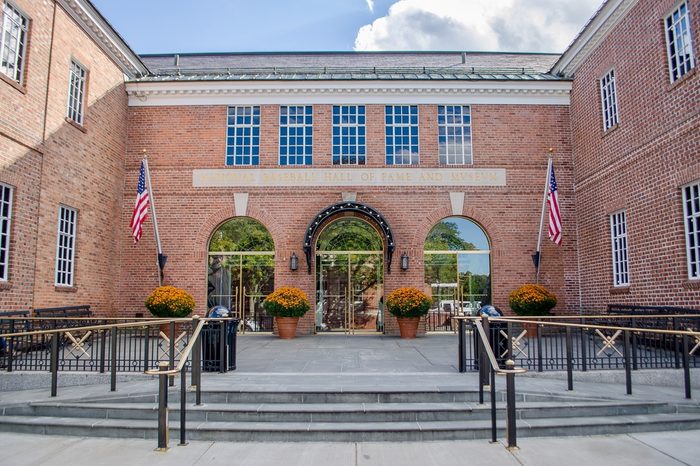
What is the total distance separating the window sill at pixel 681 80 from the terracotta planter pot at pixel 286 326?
10516 millimetres

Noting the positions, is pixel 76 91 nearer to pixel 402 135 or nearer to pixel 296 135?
pixel 296 135

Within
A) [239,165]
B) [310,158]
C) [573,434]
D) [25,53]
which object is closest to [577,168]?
[310,158]

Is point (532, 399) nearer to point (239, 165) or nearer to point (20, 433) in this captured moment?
point (20, 433)

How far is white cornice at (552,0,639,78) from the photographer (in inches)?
530

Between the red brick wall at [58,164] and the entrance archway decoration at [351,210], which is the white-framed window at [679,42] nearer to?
the entrance archway decoration at [351,210]

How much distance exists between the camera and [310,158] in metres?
16.6

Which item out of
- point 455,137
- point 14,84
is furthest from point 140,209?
point 455,137

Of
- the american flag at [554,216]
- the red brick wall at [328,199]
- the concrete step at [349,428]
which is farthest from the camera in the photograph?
the red brick wall at [328,199]

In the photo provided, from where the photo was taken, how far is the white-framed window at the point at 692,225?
11062mm

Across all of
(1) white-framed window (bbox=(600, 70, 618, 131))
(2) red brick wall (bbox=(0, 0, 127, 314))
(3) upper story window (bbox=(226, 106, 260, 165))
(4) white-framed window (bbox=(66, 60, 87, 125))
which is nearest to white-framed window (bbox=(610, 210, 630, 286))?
(1) white-framed window (bbox=(600, 70, 618, 131))

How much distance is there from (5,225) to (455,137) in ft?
39.4

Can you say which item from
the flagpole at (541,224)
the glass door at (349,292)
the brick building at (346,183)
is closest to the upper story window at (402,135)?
the brick building at (346,183)

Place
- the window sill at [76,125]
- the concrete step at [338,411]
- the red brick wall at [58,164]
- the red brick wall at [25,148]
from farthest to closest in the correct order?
the window sill at [76,125] → the red brick wall at [58,164] → the red brick wall at [25,148] → the concrete step at [338,411]

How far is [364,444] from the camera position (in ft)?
20.7
